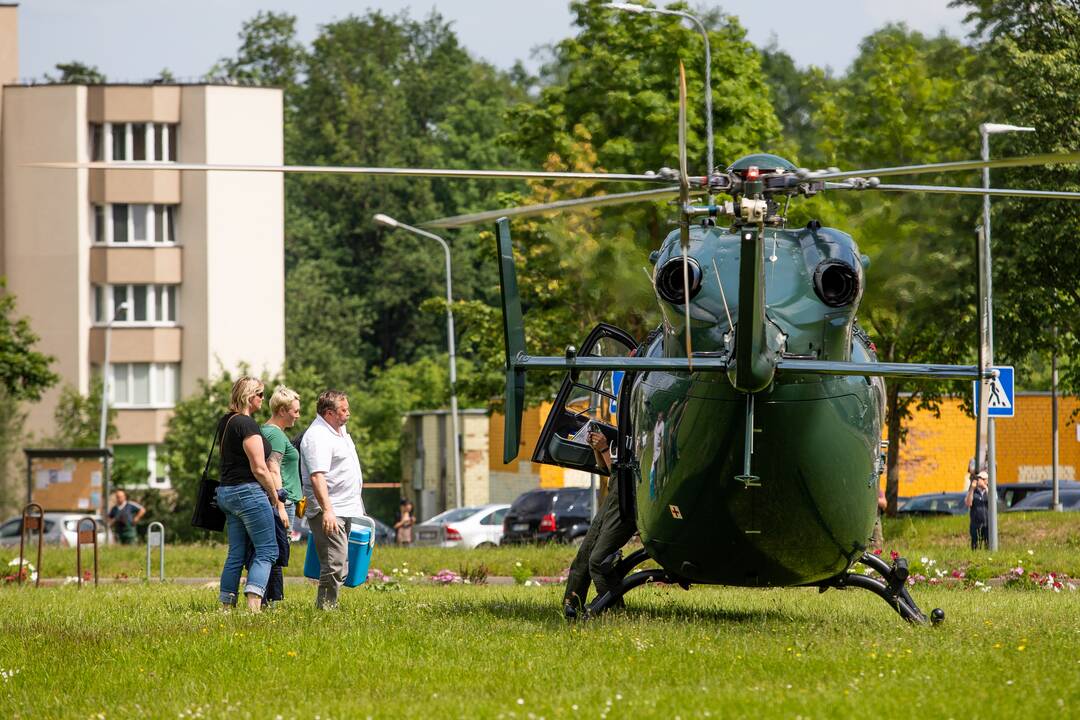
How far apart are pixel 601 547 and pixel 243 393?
3122mm

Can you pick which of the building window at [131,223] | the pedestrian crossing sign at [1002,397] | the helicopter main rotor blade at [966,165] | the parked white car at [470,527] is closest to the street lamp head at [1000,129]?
the pedestrian crossing sign at [1002,397]

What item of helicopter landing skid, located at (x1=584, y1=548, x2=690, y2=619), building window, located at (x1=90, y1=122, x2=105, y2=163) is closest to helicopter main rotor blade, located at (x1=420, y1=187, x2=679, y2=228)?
helicopter landing skid, located at (x1=584, y1=548, x2=690, y2=619)

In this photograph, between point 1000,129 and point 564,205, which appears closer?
point 564,205

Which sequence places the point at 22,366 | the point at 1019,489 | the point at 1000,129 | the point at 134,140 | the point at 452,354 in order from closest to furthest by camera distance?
1. the point at 1000,129
2. the point at 22,366
3. the point at 1019,489
4. the point at 452,354
5. the point at 134,140

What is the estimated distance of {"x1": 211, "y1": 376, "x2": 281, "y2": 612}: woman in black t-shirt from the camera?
12328 millimetres

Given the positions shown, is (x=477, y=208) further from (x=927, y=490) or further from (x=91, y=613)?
(x=91, y=613)

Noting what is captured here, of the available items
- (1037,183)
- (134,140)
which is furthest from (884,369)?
(134,140)

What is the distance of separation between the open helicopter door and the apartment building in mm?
46721

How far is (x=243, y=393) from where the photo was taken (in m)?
12.5

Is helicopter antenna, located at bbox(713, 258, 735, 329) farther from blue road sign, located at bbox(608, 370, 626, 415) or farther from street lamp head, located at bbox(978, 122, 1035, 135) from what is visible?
street lamp head, located at bbox(978, 122, 1035, 135)

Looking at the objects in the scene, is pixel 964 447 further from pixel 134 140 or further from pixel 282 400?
pixel 282 400

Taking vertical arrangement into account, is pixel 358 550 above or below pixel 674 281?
below

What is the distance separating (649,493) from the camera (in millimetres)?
10969

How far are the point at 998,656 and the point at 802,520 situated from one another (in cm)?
167
